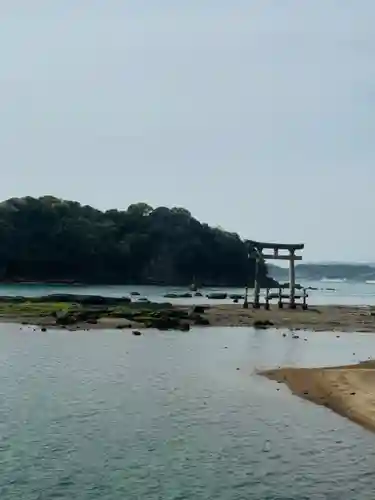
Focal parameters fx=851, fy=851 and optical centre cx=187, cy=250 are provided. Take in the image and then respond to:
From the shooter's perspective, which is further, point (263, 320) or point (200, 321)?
point (263, 320)

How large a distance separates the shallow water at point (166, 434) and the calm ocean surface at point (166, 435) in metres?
0.04

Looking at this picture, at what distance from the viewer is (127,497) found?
19.9m

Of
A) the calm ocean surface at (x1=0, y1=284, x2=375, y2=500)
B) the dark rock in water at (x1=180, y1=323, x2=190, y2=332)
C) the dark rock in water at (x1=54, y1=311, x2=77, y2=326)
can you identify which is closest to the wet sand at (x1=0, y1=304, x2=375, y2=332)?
the dark rock in water at (x1=54, y1=311, x2=77, y2=326)

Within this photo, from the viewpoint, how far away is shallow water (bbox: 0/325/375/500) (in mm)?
20984

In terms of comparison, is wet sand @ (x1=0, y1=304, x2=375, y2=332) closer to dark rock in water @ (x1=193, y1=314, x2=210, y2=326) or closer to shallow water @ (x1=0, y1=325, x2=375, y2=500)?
dark rock in water @ (x1=193, y1=314, x2=210, y2=326)

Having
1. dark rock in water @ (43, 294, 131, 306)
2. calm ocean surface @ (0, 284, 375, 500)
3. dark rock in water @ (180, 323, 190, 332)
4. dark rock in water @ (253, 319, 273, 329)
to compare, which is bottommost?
calm ocean surface @ (0, 284, 375, 500)

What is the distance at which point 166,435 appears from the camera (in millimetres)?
26781

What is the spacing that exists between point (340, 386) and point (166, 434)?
40.5 ft

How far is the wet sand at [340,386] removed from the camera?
1248 inches

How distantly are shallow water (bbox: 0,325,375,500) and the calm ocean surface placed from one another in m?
0.04

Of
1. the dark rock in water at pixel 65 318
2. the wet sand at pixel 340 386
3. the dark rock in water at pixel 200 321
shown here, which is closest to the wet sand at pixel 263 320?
the dark rock in water at pixel 200 321

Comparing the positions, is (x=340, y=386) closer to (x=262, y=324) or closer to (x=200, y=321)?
(x=262, y=324)

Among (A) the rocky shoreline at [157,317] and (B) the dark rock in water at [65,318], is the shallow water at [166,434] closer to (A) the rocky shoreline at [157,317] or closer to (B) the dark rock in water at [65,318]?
(B) the dark rock in water at [65,318]

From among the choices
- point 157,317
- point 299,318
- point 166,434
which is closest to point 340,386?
point 166,434
